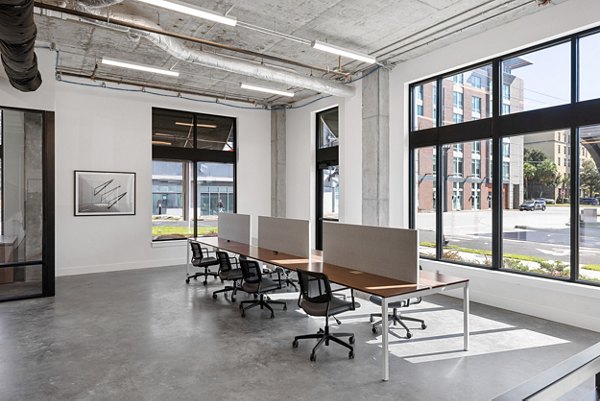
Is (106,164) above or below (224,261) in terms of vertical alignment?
above

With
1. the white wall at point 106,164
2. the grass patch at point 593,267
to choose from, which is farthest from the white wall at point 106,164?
the grass patch at point 593,267

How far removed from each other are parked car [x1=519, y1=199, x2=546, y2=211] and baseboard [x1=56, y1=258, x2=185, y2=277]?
642cm

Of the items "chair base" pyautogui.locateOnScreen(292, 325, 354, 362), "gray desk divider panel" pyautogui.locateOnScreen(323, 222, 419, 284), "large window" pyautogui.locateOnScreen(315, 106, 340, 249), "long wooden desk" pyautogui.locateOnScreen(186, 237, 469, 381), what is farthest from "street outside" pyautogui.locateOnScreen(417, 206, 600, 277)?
"chair base" pyautogui.locateOnScreen(292, 325, 354, 362)

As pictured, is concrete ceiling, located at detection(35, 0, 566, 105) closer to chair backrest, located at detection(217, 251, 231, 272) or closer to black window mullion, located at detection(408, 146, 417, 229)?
black window mullion, located at detection(408, 146, 417, 229)

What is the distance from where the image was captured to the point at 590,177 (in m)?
4.32

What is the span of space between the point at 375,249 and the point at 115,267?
5608 millimetres

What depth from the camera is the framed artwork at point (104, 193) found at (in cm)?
703

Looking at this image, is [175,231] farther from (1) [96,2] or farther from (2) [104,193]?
(1) [96,2]

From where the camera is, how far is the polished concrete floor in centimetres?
288

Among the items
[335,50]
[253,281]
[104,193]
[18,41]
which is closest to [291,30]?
[335,50]

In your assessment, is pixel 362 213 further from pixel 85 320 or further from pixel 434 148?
pixel 85 320

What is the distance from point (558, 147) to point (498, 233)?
1327mm

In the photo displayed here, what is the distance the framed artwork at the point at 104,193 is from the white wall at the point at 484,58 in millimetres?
5104

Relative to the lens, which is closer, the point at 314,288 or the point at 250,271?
the point at 314,288
